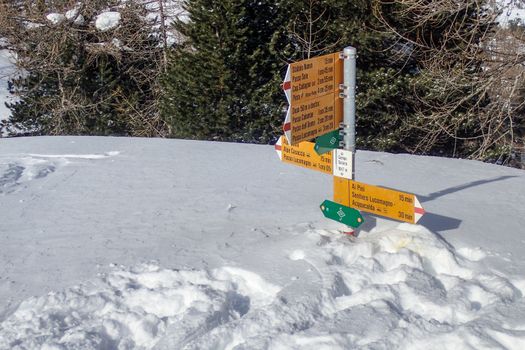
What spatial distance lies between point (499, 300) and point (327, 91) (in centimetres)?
162

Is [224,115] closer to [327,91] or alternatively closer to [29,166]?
[29,166]

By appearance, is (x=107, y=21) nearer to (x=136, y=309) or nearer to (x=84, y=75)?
(x=84, y=75)

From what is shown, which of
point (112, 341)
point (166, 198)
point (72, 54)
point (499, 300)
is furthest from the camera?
point (72, 54)

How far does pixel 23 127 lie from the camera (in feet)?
58.6

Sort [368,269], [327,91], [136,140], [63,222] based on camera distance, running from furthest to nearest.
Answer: [136,140] < [63,222] < [327,91] < [368,269]

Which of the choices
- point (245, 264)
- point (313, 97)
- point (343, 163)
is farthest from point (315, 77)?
point (245, 264)

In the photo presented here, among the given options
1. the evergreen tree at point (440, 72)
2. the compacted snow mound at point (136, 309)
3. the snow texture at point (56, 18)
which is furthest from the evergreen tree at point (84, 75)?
the compacted snow mound at point (136, 309)

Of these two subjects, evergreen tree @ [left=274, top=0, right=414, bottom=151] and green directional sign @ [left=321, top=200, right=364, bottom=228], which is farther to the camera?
evergreen tree @ [left=274, top=0, right=414, bottom=151]

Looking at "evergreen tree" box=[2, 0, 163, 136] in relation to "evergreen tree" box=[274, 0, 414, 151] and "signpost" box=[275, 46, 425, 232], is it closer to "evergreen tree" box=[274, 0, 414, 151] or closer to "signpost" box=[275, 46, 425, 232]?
"evergreen tree" box=[274, 0, 414, 151]

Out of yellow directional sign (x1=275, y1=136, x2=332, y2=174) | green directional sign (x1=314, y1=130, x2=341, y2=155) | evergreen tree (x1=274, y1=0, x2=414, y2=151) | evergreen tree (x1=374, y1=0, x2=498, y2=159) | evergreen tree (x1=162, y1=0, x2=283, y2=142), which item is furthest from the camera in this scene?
evergreen tree (x1=162, y1=0, x2=283, y2=142)

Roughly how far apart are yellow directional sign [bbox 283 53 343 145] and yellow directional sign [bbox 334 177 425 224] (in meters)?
0.43

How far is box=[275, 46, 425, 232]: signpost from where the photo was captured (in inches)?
154

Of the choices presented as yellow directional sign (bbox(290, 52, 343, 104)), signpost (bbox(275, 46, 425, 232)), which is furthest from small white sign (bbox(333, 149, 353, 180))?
yellow directional sign (bbox(290, 52, 343, 104))

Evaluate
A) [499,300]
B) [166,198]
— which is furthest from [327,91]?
[166,198]
